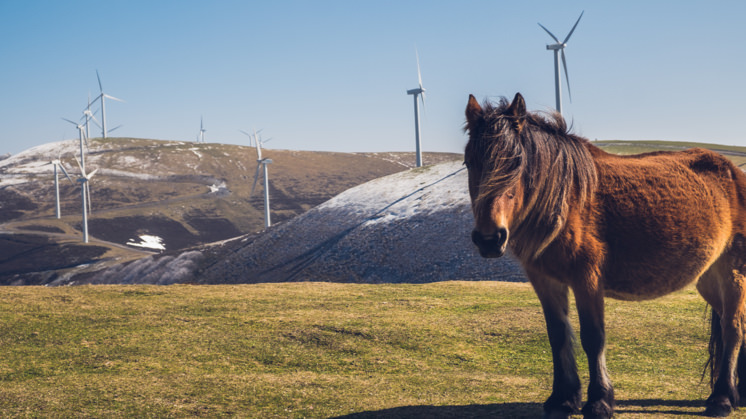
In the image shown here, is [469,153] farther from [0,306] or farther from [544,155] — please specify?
[0,306]

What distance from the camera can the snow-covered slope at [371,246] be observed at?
44.3 metres

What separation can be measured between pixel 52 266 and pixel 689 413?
93.3m

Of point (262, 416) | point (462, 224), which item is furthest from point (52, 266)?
point (262, 416)

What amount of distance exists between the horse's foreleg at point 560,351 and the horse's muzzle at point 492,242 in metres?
1.30

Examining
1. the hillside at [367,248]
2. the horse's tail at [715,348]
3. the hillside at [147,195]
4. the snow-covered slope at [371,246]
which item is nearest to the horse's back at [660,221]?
the horse's tail at [715,348]

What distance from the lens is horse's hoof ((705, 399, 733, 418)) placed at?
725 centimetres

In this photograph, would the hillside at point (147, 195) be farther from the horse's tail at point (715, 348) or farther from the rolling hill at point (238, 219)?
the horse's tail at point (715, 348)

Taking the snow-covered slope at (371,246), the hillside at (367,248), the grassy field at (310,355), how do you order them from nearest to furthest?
the grassy field at (310,355), the snow-covered slope at (371,246), the hillside at (367,248)

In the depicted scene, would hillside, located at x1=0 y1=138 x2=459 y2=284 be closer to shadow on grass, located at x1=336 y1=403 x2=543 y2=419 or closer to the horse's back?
shadow on grass, located at x1=336 y1=403 x2=543 y2=419

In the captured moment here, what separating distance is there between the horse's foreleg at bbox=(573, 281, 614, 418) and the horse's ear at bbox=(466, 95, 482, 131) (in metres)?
2.00

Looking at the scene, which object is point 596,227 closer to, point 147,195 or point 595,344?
point 595,344

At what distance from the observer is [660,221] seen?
6.91m

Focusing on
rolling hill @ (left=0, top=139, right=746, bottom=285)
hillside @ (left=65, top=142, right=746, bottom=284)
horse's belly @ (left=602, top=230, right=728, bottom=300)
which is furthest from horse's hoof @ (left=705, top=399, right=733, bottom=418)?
hillside @ (left=65, top=142, right=746, bottom=284)

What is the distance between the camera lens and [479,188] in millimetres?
5977
